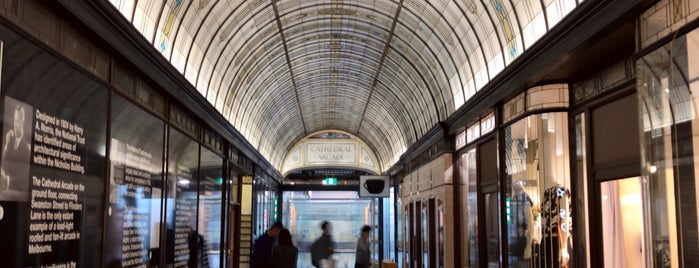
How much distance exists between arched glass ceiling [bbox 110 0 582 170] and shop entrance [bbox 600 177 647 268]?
1907 mm

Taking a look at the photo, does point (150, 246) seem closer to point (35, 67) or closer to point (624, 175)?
point (35, 67)

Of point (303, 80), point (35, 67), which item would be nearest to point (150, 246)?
point (35, 67)

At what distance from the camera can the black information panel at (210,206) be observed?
12.2 metres

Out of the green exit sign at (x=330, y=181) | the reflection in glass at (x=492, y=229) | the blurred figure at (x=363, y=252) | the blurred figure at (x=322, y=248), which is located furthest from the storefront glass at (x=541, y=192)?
the green exit sign at (x=330, y=181)

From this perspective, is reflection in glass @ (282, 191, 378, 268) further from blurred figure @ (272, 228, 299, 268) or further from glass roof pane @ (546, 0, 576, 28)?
glass roof pane @ (546, 0, 576, 28)

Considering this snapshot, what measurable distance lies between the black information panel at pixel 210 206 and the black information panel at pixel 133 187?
10.2 feet

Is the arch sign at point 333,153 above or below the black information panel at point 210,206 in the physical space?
above

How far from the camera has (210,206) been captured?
13039mm

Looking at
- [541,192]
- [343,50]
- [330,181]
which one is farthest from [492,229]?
[330,181]

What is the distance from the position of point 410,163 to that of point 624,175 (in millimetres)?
13277

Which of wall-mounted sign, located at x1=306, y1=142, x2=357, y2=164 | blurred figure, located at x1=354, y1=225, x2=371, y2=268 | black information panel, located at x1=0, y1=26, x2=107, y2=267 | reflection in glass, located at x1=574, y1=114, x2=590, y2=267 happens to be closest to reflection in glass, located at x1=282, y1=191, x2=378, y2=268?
wall-mounted sign, located at x1=306, y1=142, x2=357, y2=164

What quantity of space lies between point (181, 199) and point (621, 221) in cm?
568

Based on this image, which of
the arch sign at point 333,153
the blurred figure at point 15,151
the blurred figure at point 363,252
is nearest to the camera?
the blurred figure at point 15,151

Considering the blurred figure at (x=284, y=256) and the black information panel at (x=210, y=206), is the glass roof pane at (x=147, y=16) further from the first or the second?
the black information panel at (x=210, y=206)
